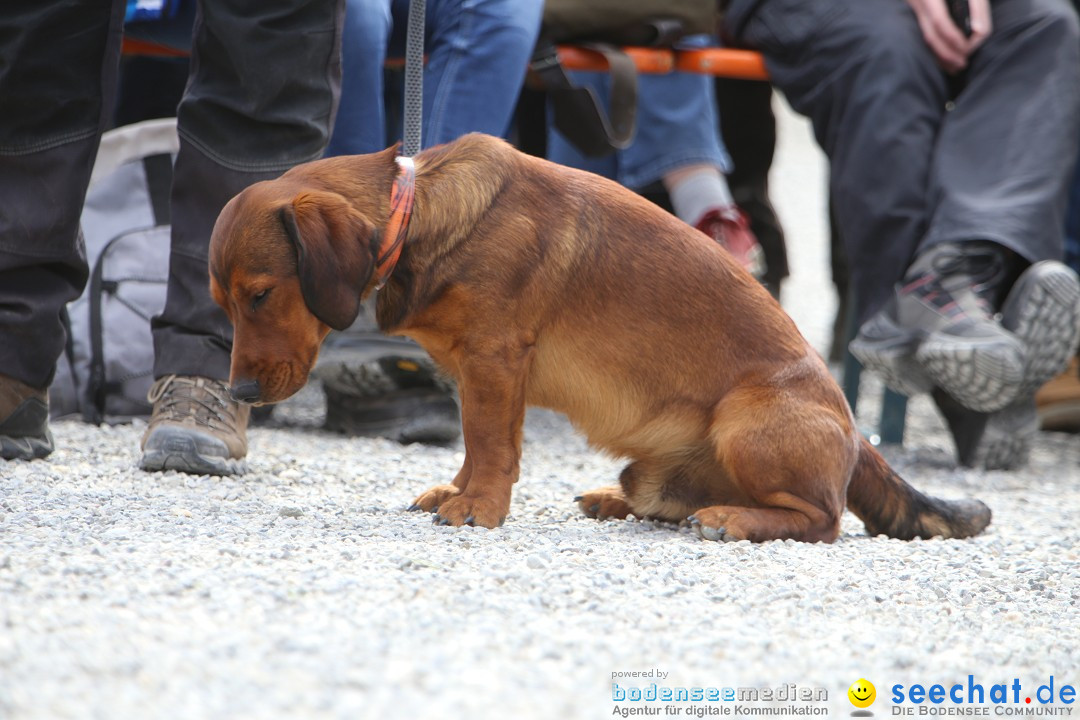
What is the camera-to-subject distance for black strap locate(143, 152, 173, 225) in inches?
153

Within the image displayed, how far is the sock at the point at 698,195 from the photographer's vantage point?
14.4ft

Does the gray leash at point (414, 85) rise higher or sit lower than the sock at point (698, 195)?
higher

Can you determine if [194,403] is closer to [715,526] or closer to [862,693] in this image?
[715,526]

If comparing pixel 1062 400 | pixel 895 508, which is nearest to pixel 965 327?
pixel 895 508

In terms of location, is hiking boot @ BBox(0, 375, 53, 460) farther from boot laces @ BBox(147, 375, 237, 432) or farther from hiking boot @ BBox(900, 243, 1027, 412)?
hiking boot @ BBox(900, 243, 1027, 412)

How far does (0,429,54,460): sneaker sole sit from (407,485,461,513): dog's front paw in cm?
103

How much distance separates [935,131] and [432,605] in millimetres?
3060

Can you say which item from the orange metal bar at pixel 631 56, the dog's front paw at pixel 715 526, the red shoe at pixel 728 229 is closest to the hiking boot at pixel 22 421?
the dog's front paw at pixel 715 526

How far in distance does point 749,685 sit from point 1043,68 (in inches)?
124

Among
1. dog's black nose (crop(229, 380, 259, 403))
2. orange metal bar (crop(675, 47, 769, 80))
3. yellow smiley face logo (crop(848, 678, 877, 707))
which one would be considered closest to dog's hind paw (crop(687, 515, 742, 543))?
yellow smiley face logo (crop(848, 678, 877, 707))

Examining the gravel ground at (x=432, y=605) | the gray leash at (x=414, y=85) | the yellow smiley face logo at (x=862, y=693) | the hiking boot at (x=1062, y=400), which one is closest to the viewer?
the gravel ground at (x=432, y=605)

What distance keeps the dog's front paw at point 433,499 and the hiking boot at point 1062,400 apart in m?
3.02

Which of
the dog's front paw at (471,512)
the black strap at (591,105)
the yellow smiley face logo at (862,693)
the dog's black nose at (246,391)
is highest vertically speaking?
the black strap at (591,105)

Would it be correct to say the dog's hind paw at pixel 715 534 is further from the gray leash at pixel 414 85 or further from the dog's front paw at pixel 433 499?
the gray leash at pixel 414 85
